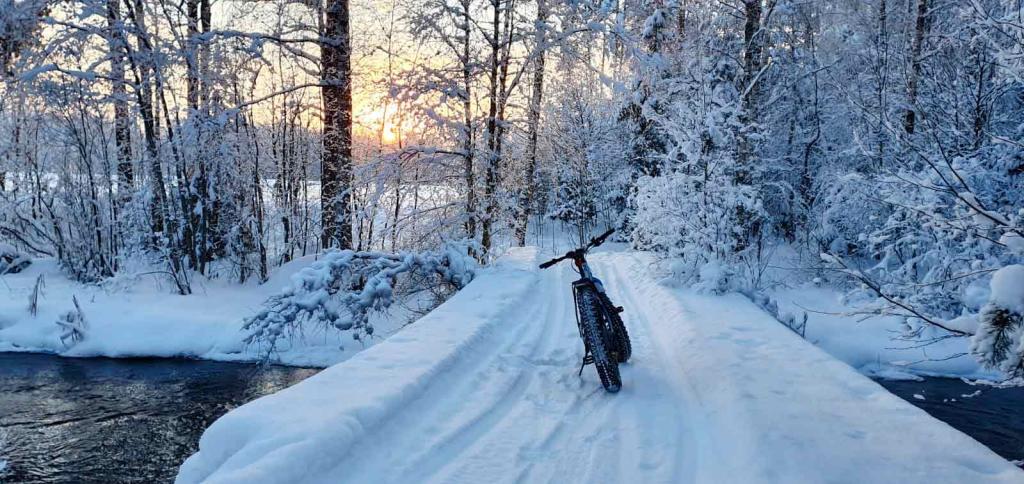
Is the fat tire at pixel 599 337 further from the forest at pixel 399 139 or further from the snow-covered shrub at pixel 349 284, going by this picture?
the snow-covered shrub at pixel 349 284

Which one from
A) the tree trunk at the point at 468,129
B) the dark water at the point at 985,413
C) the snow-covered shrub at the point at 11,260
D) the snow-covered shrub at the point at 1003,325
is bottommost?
the dark water at the point at 985,413

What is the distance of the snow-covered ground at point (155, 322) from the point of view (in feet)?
35.2

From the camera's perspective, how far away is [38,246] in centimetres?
1722

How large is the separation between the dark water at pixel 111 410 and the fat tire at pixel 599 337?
13.7 ft

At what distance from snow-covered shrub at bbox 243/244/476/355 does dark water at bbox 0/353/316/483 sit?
0.88 metres

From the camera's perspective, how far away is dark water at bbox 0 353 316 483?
20.0ft

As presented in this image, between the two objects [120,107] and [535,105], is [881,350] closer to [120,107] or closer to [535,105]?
[535,105]

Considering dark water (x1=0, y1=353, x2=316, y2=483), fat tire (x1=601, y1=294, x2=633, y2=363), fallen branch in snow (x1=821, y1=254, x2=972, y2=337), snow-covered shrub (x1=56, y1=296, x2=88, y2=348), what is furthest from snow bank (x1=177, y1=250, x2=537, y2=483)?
snow-covered shrub (x1=56, y1=296, x2=88, y2=348)

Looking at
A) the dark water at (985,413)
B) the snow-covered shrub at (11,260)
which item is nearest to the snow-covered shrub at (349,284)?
the dark water at (985,413)

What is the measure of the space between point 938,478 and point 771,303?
23.6 ft

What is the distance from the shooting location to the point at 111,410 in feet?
25.5

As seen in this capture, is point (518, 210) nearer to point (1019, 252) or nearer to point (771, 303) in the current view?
point (771, 303)

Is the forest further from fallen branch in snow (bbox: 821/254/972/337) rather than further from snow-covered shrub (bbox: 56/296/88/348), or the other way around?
fallen branch in snow (bbox: 821/254/972/337)

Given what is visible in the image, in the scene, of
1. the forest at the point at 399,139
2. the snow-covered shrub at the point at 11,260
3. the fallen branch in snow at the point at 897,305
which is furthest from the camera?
the snow-covered shrub at the point at 11,260
